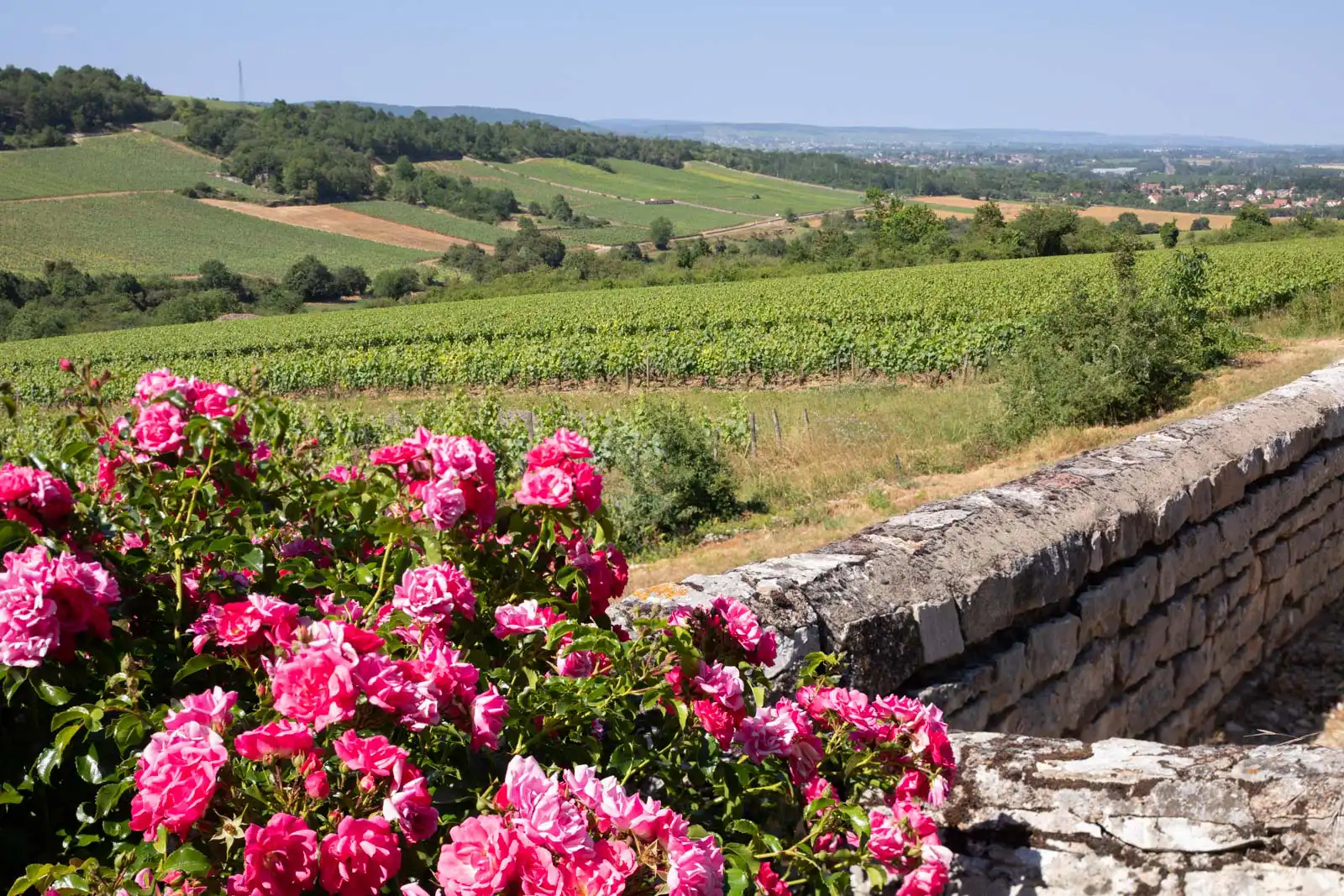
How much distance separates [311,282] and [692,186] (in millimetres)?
74046

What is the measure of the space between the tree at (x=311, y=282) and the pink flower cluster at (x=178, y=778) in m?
65.1

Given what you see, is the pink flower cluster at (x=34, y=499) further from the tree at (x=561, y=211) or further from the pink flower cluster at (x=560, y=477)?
the tree at (x=561, y=211)

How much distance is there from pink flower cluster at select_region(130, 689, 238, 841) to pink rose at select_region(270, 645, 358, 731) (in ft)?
0.32

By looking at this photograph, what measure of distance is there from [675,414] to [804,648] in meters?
9.67

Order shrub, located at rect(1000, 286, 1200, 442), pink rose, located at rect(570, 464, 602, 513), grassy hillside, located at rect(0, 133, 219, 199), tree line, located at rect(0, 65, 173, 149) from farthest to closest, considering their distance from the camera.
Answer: tree line, located at rect(0, 65, 173, 149) → grassy hillside, located at rect(0, 133, 219, 199) → shrub, located at rect(1000, 286, 1200, 442) → pink rose, located at rect(570, 464, 602, 513)

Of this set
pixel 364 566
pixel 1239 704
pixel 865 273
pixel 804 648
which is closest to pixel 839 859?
pixel 364 566

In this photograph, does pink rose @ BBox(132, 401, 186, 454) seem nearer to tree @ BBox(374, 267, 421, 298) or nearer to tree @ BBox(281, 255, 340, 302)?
tree @ BBox(374, 267, 421, 298)

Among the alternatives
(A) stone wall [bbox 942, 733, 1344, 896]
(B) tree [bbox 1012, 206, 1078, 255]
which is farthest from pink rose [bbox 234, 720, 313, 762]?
(B) tree [bbox 1012, 206, 1078, 255]

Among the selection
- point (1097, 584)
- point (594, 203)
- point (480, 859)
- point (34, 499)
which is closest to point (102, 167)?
point (594, 203)

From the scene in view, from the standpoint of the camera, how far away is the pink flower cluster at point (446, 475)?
1849mm

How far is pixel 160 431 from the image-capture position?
202 centimetres

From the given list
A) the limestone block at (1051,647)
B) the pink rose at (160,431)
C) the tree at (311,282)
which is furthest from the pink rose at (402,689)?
the tree at (311,282)

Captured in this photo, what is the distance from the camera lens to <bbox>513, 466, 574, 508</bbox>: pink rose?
1.92 metres

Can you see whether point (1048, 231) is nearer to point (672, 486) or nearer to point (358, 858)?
point (672, 486)
